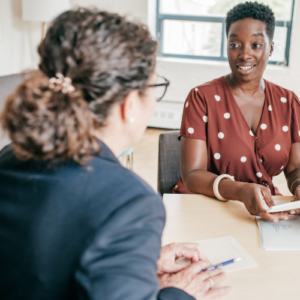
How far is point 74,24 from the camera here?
0.63 meters

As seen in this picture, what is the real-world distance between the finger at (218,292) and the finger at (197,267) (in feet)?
0.20

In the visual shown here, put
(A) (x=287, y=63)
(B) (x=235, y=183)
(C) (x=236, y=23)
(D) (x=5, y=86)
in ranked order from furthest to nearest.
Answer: (A) (x=287, y=63) < (D) (x=5, y=86) < (C) (x=236, y=23) < (B) (x=235, y=183)

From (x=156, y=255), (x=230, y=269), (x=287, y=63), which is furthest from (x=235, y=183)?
(x=287, y=63)

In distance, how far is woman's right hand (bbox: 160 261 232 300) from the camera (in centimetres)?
83

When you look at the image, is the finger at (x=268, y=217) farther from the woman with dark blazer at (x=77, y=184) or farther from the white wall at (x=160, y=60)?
the white wall at (x=160, y=60)

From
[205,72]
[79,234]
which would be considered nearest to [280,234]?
[79,234]

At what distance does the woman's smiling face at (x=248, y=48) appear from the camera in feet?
5.01

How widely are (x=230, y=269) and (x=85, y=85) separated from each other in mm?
615

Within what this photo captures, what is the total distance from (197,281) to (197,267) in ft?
0.12

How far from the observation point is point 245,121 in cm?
156

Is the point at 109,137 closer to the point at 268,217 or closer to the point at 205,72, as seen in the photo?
the point at 268,217

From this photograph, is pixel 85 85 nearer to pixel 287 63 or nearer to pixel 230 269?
pixel 230 269

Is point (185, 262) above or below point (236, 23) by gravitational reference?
below

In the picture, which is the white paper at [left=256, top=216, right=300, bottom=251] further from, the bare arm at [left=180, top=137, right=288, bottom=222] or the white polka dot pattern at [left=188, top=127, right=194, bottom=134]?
the white polka dot pattern at [left=188, top=127, right=194, bottom=134]
